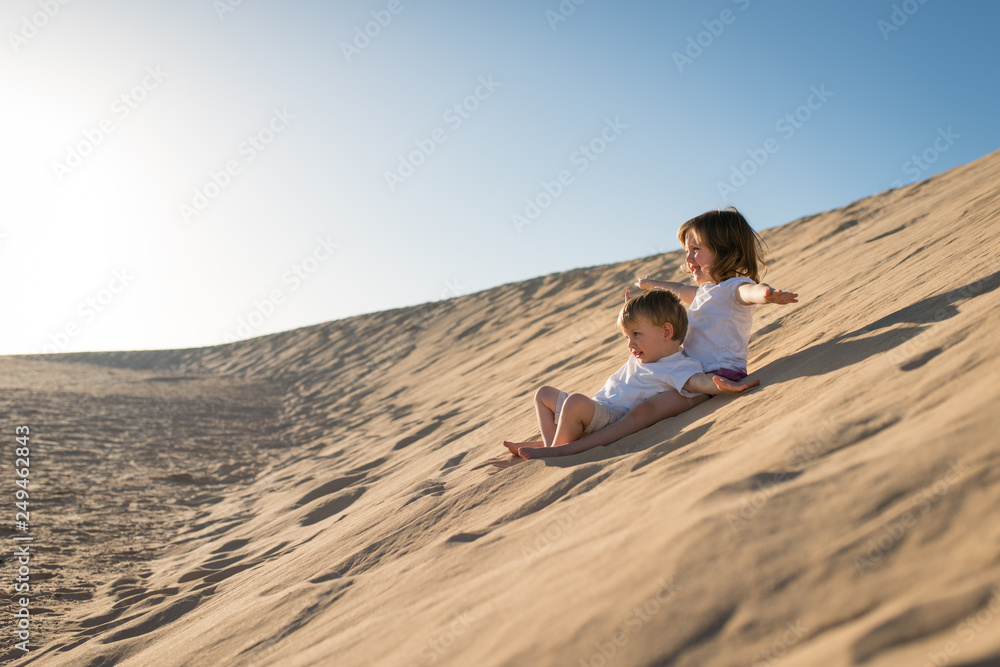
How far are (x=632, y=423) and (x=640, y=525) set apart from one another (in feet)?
3.10

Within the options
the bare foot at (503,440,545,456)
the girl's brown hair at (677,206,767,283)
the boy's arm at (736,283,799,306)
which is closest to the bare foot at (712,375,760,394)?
the boy's arm at (736,283,799,306)

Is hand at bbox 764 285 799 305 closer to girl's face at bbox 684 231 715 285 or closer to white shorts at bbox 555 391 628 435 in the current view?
girl's face at bbox 684 231 715 285

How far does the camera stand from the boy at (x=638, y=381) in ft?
8.28

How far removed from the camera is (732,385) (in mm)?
2340

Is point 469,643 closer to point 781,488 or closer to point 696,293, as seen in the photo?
point 781,488

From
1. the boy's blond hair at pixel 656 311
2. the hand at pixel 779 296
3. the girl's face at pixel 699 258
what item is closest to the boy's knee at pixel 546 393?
the boy's blond hair at pixel 656 311

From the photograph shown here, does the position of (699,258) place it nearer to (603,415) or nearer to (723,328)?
(723,328)

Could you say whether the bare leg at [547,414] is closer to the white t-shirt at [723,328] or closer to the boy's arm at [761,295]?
the white t-shirt at [723,328]

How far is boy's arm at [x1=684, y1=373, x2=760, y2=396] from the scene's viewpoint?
2342 mm

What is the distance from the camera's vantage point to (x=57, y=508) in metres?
3.96

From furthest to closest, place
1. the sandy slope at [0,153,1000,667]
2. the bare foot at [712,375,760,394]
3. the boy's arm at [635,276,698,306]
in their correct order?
the boy's arm at [635,276,698,306]
the bare foot at [712,375,760,394]
the sandy slope at [0,153,1000,667]

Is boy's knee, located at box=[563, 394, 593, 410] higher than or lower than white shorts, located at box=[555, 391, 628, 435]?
higher

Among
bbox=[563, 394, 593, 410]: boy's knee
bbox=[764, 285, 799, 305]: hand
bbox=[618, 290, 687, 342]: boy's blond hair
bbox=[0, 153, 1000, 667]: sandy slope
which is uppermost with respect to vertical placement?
bbox=[618, 290, 687, 342]: boy's blond hair

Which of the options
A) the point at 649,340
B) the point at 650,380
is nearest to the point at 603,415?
the point at 650,380
